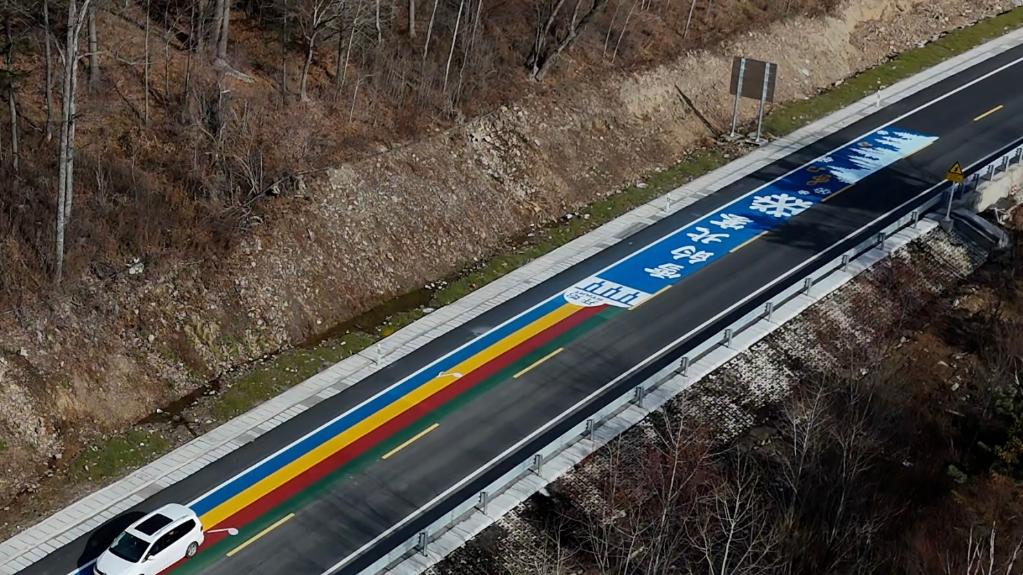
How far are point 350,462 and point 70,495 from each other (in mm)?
7358

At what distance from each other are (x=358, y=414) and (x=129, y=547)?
8.33m

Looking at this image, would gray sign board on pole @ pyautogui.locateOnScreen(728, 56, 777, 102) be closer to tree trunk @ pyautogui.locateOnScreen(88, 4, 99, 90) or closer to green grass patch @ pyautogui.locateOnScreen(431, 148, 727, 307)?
green grass patch @ pyautogui.locateOnScreen(431, 148, 727, 307)

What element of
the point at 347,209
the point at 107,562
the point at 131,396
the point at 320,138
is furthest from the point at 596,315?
the point at 107,562

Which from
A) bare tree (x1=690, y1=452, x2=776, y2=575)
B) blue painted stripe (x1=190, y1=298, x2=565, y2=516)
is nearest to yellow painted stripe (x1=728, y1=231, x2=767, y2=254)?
blue painted stripe (x1=190, y1=298, x2=565, y2=516)

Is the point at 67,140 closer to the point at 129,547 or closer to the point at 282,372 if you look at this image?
the point at 282,372

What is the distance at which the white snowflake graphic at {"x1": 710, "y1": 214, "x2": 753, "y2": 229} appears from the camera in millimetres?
45188

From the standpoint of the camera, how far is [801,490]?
96.2ft

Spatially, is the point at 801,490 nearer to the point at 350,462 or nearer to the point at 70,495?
the point at 350,462

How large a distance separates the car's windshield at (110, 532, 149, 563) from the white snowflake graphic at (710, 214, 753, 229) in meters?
25.8

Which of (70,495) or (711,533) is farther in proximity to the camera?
(70,495)

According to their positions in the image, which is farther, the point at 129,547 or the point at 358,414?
the point at 358,414

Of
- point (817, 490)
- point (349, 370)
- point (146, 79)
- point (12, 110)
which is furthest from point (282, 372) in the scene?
point (817, 490)

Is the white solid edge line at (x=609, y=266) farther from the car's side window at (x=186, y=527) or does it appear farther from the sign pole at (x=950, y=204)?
the sign pole at (x=950, y=204)

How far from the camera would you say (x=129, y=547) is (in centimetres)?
2770
